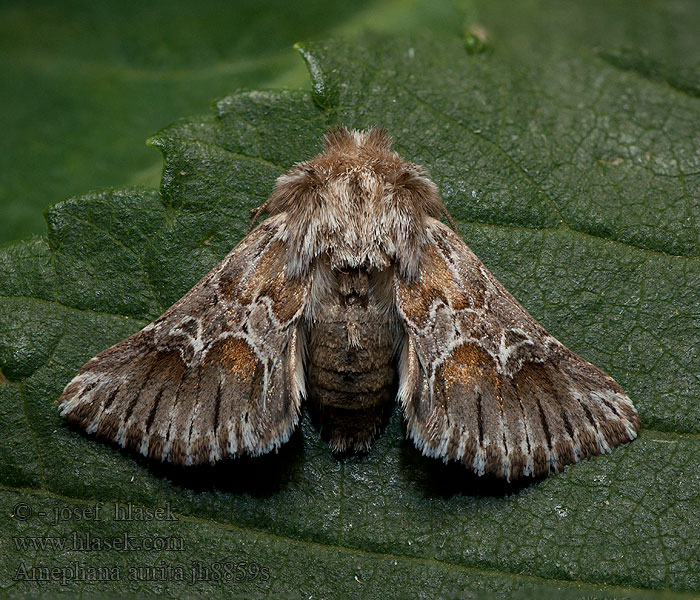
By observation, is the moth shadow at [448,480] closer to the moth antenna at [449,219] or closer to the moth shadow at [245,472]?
the moth shadow at [245,472]

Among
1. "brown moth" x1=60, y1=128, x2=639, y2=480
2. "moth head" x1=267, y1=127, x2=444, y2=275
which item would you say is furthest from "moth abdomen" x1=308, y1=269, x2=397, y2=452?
"moth head" x1=267, y1=127, x2=444, y2=275

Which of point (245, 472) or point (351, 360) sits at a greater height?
point (351, 360)

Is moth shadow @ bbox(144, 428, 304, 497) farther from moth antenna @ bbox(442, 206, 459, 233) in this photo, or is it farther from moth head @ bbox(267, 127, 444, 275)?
moth antenna @ bbox(442, 206, 459, 233)

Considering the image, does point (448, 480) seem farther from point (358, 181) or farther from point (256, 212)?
point (256, 212)

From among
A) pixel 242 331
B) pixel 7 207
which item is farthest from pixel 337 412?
pixel 7 207

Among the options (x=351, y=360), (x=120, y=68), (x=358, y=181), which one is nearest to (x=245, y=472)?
(x=351, y=360)

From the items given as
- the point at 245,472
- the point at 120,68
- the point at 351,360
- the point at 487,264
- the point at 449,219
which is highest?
the point at 120,68
